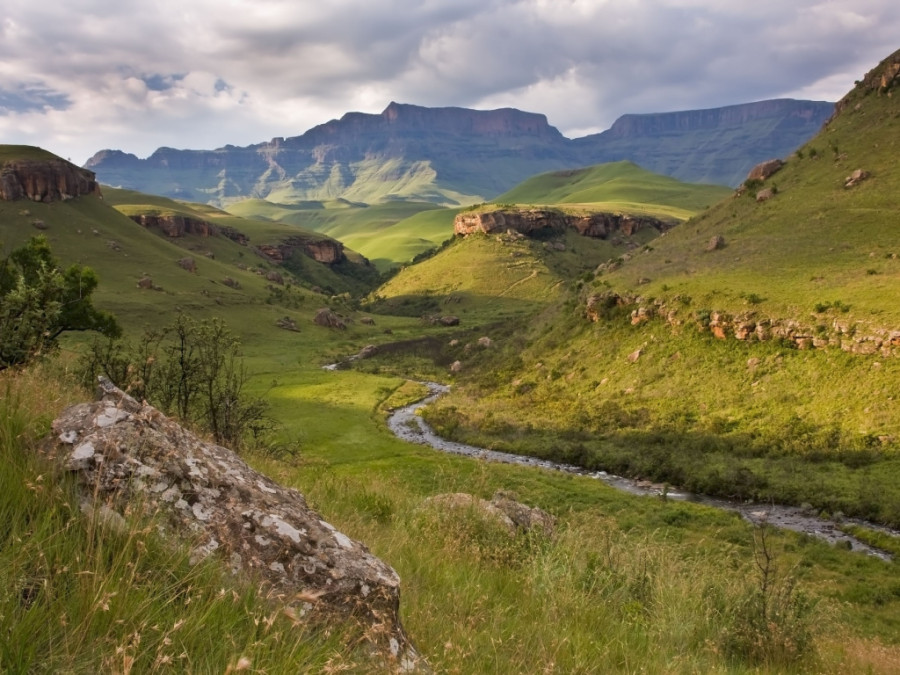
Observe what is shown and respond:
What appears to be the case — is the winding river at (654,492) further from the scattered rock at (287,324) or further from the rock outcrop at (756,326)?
the scattered rock at (287,324)

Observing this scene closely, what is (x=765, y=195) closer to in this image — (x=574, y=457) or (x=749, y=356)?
(x=749, y=356)

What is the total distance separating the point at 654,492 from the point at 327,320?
298 feet

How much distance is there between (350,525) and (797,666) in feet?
18.9

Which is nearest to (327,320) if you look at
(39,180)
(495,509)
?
(39,180)

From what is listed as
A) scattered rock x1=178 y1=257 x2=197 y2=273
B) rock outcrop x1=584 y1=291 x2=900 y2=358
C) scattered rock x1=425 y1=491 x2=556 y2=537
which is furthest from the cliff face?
scattered rock x1=425 y1=491 x2=556 y2=537

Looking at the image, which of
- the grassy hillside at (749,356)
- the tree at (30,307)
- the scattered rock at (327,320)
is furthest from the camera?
the scattered rock at (327,320)

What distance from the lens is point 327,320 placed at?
116 metres

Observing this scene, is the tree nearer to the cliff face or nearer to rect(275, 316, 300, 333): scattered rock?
rect(275, 316, 300, 333): scattered rock

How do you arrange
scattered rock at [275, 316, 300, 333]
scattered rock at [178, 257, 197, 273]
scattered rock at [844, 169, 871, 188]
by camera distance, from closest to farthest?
scattered rock at [844, 169, 871, 188], scattered rock at [275, 316, 300, 333], scattered rock at [178, 257, 197, 273]

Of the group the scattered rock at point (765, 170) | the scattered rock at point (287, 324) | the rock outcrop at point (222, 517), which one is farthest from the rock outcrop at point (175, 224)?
the rock outcrop at point (222, 517)

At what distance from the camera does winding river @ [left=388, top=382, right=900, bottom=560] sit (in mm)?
26484

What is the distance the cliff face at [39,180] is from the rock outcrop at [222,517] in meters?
146

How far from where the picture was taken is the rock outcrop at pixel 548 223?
160375 mm

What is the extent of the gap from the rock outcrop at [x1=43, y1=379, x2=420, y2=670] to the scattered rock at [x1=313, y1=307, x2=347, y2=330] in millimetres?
111865
